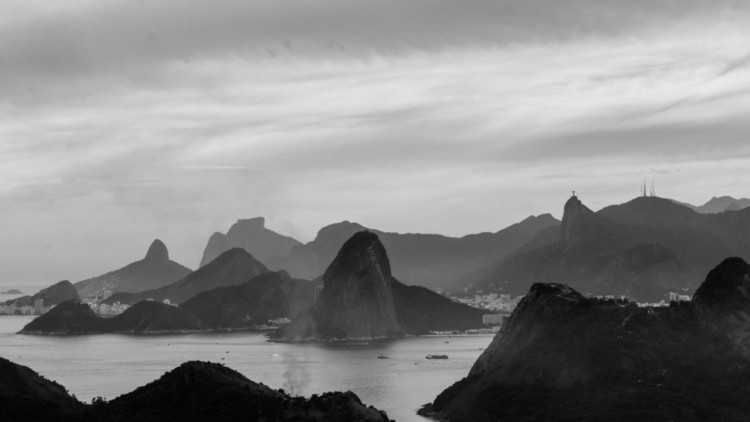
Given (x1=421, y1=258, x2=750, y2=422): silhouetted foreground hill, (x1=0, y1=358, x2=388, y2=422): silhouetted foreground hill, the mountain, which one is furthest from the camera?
(x1=421, y1=258, x2=750, y2=422): silhouetted foreground hill

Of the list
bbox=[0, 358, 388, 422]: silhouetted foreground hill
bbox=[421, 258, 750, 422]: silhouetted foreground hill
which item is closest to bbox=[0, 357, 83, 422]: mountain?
bbox=[0, 358, 388, 422]: silhouetted foreground hill

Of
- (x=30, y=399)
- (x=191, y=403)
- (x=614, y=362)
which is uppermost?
(x=614, y=362)

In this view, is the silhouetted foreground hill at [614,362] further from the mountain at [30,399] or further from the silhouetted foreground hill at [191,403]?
the mountain at [30,399]

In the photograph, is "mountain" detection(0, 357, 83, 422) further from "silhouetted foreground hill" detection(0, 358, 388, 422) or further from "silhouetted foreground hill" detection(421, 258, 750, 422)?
"silhouetted foreground hill" detection(421, 258, 750, 422)

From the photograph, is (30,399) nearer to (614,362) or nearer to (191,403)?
(191,403)

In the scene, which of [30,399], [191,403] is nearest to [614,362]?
[191,403]

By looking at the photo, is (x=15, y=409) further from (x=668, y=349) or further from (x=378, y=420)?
(x=668, y=349)
